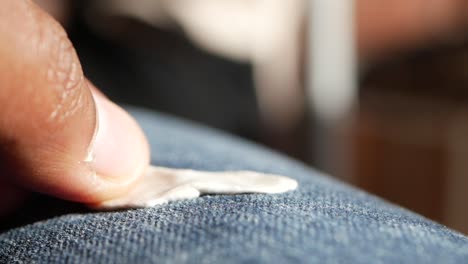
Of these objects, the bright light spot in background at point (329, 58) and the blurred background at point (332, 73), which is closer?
the blurred background at point (332, 73)

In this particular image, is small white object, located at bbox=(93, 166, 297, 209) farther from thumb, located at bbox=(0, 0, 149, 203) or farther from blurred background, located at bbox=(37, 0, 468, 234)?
blurred background, located at bbox=(37, 0, 468, 234)

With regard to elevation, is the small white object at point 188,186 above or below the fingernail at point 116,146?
below

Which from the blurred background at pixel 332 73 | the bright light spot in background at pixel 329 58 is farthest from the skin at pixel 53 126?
the bright light spot in background at pixel 329 58

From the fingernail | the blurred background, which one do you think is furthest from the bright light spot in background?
the fingernail

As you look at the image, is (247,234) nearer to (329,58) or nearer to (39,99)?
(39,99)

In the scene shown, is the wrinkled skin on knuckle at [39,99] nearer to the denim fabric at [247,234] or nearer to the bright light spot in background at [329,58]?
the denim fabric at [247,234]

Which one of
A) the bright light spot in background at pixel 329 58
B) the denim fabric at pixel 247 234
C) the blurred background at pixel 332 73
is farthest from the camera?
the bright light spot in background at pixel 329 58

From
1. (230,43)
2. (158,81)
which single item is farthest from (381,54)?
(158,81)

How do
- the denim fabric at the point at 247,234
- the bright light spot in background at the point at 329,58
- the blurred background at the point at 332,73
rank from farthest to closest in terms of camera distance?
the bright light spot in background at the point at 329,58
the blurred background at the point at 332,73
the denim fabric at the point at 247,234

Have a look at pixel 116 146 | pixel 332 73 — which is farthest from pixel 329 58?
pixel 116 146
